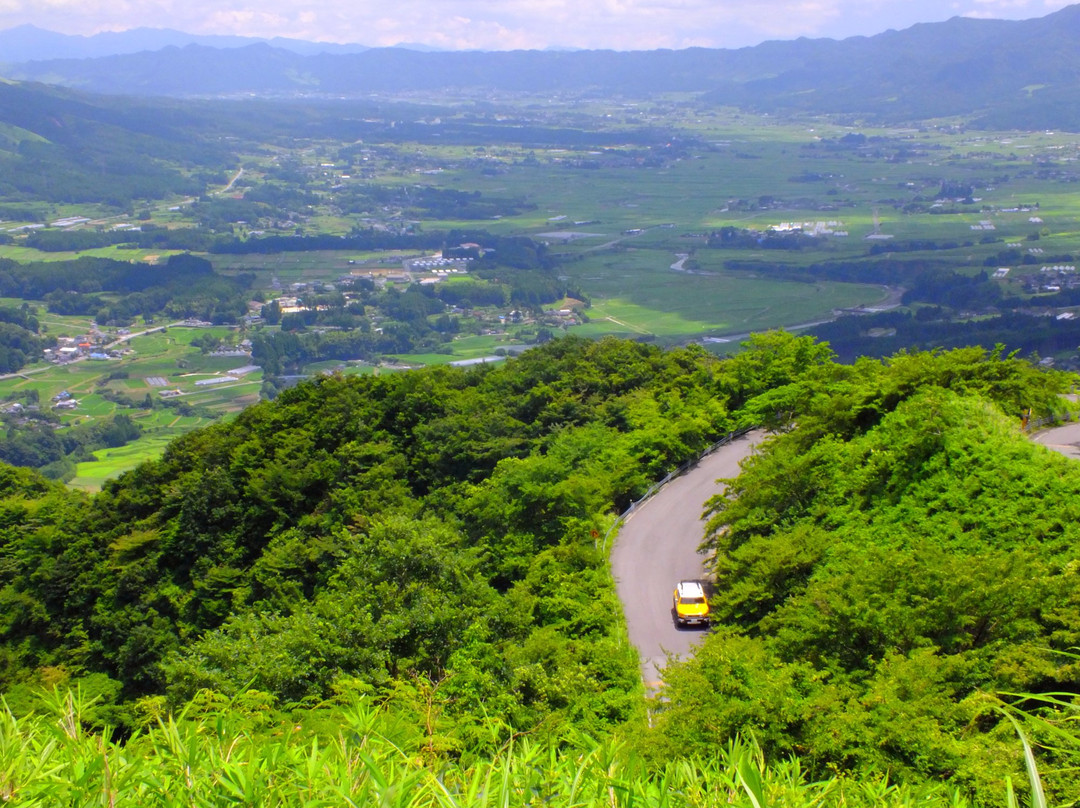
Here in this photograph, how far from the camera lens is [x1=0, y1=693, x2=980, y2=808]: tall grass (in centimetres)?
441

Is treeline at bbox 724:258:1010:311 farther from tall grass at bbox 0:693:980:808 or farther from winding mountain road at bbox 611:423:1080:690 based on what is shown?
tall grass at bbox 0:693:980:808

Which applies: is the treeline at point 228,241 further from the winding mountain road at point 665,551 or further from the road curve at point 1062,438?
the road curve at point 1062,438

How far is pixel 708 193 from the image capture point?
104 m

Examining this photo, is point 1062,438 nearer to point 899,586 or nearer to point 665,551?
point 665,551

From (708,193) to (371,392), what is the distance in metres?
86.3

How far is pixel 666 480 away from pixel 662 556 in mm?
2984

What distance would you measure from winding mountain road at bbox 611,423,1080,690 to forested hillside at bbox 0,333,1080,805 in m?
0.57

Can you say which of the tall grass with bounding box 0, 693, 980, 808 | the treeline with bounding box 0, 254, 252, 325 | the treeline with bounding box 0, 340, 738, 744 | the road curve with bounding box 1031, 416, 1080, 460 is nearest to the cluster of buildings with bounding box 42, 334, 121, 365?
the treeline with bounding box 0, 254, 252, 325

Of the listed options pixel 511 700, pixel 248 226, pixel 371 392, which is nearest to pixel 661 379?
pixel 371 392

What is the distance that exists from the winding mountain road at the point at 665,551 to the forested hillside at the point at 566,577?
57 centimetres

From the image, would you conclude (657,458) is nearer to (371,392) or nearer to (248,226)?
(371,392)

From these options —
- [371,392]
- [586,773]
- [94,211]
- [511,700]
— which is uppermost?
[586,773]

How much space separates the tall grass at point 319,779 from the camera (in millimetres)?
4410

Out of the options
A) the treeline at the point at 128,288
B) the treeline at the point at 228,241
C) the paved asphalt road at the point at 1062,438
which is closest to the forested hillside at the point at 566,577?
the paved asphalt road at the point at 1062,438
